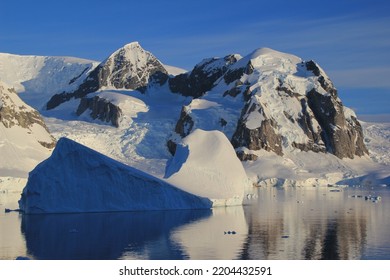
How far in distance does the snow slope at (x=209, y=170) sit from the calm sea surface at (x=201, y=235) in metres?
2.83

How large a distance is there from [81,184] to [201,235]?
58.4 ft

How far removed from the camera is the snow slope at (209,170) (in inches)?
2923

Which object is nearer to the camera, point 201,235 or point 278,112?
point 201,235

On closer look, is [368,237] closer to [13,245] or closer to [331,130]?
[13,245]

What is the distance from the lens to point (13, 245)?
46.8 m

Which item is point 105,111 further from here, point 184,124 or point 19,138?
point 19,138

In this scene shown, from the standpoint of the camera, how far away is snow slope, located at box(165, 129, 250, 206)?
74.2 metres

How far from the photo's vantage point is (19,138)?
14688 cm

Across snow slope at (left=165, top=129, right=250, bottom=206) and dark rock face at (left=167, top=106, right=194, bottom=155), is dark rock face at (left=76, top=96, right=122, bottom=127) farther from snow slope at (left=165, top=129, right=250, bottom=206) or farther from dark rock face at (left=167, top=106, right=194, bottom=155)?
snow slope at (left=165, top=129, right=250, bottom=206)

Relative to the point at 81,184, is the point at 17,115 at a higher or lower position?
higher

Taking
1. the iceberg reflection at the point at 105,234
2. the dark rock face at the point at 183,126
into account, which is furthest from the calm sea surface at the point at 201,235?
the dark rock face at the point at 183,126

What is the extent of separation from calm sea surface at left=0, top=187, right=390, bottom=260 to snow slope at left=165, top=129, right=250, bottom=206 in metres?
2.83

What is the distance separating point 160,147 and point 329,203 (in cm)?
9336

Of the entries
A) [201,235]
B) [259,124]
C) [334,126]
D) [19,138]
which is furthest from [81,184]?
[334,126]
